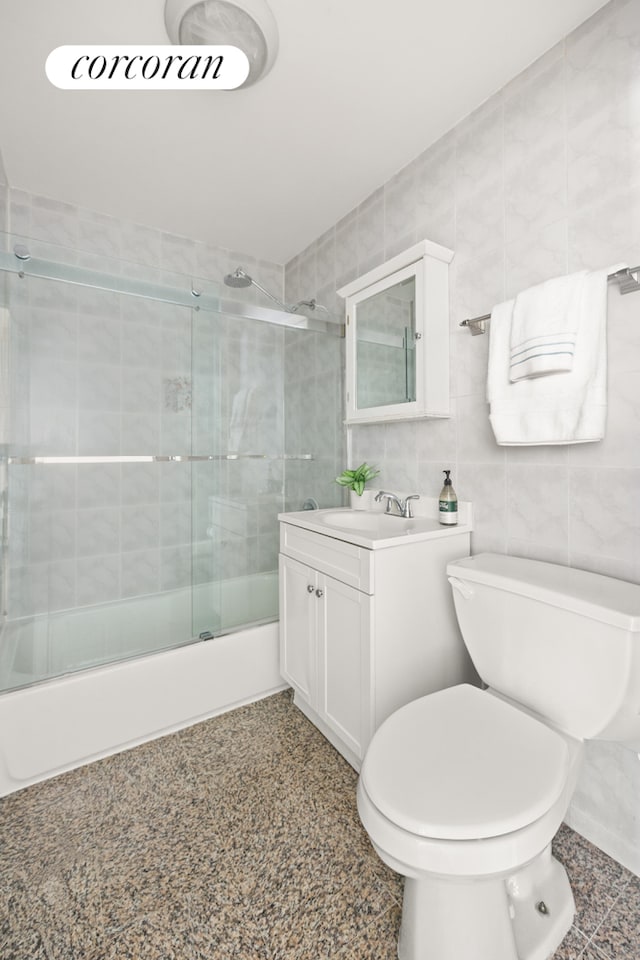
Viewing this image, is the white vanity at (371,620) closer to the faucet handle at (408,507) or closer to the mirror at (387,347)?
the faucet handle at (408,507)

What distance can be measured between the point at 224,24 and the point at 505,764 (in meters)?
1.97

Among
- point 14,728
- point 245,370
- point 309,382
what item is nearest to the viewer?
point 14,728

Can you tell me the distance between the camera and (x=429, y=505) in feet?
5.89

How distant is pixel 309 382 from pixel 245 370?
0.37 metres

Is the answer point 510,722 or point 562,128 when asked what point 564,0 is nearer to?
point 562,128

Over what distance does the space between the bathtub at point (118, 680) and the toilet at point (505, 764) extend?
1021 millimetres

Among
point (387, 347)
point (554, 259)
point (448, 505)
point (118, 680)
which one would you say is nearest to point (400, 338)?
point (387, 347)

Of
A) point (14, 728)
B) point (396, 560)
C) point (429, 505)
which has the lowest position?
point (14, 728)

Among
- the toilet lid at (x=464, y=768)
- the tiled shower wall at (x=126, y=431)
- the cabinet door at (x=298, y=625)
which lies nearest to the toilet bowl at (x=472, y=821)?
the toilet lid at (x=464, y=768)

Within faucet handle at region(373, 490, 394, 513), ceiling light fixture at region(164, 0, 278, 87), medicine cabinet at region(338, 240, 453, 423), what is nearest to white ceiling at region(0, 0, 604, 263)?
ceiling light fixture at region(164, 0, 278, 87)

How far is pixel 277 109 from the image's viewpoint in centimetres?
161

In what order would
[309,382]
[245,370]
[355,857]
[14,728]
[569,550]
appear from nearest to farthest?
[355,857] → [569,550] → [14,728] → [245,370] → [309,382]

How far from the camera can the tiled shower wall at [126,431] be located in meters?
1.88

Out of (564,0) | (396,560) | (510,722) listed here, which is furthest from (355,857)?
(564,0)
